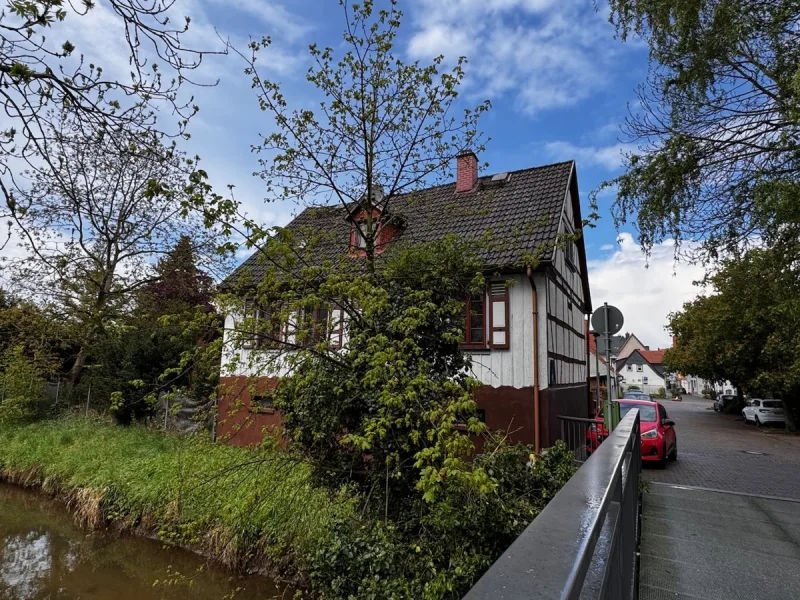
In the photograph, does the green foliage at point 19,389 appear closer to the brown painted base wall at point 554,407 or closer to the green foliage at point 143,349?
the green foliage at point 143,349

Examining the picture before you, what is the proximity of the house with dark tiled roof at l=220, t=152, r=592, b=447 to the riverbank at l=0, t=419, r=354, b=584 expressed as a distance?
0.88 meters

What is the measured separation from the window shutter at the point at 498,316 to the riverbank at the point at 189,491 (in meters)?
5.49

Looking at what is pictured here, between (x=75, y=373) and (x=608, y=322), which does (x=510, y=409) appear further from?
(x=75, y=373)

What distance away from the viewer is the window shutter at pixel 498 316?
1035 centimetres

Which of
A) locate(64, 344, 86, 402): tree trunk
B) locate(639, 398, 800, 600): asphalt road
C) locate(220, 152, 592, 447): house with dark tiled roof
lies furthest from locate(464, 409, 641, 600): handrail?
locate(64, 344, 86, 402): tree trunk

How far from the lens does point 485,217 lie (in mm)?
11969

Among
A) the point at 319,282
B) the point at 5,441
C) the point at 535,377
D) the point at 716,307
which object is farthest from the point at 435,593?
the point at 716,307

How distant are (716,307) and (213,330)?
26042mm

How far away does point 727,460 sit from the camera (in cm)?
1242

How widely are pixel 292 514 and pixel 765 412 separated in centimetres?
2659

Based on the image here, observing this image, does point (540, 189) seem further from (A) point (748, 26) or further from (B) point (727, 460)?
(B) point (727, 460)

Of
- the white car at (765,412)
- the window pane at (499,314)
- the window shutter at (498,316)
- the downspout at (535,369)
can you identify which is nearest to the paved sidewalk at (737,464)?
the downspout at (535,369)

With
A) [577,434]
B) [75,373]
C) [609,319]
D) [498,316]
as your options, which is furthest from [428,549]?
[75,373]

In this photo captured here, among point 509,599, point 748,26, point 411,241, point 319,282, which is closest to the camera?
point 509,599
